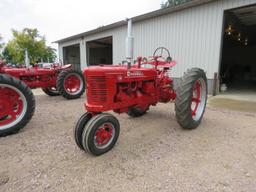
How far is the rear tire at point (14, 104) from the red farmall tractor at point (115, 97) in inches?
50.2

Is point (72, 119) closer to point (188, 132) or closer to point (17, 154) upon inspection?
point (17, 154)

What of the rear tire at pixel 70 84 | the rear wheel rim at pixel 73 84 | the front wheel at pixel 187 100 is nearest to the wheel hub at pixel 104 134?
the front wheel at pixel 187 100

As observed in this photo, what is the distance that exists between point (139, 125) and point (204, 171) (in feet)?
4.98

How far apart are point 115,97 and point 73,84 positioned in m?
3.86

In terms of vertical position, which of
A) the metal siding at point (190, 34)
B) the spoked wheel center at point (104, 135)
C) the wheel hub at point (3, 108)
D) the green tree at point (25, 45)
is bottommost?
the spoked wheel center at point (104, 135)

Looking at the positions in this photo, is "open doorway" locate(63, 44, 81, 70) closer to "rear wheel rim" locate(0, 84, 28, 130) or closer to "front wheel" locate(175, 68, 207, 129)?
"rear wheel rim" locate(0, 84, 28, 130)

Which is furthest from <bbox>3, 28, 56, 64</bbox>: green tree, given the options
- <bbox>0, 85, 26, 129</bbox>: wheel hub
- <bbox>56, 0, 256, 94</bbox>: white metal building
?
<bbox>0, 85, 26, 129</bbox>: wheel hub

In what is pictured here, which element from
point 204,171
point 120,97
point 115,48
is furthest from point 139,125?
point 115,48

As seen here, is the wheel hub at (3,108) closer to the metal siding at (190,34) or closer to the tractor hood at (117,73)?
the tractor hood at (117,73)

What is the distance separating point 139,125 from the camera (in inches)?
127

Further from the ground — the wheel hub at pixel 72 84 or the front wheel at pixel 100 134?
the wheel hub at pixel 72 84

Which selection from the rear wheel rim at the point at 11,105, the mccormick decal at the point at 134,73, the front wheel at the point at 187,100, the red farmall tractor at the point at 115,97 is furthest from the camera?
the rear wheel rim at the point at 11,105

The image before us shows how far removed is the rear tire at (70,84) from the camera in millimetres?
5260

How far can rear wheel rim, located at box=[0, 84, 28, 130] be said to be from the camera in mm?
2805
